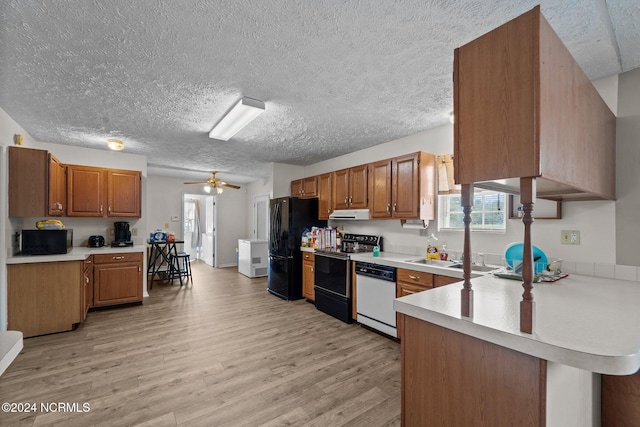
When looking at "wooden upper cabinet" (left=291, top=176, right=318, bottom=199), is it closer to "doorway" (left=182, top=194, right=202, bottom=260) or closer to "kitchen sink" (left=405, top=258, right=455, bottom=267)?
"kitchen sink" (left=405, top=258, right=455, bottom=267)

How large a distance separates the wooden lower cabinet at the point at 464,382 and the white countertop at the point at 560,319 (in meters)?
0.08

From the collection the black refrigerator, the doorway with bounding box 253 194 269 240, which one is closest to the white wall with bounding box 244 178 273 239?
the doorway with bounding box 253 194 269 240

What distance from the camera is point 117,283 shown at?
13.3 feet

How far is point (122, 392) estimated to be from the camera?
213 centimetres

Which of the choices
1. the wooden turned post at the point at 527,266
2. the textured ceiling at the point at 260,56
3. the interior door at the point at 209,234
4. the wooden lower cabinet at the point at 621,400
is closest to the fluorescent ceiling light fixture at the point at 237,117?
the textured ceiling at the point at 260,56

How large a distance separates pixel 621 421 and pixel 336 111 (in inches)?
119

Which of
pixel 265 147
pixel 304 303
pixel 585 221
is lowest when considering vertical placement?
pixel 304 303

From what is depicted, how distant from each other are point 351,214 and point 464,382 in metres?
2.86

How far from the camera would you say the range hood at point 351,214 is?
12.4 feet

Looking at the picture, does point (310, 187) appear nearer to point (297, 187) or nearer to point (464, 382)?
point (297, 187)

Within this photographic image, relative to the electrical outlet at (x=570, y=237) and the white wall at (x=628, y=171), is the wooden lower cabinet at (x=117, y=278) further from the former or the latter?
the white wall at (x=628, y=171)

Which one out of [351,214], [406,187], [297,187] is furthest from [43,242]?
[406,187]

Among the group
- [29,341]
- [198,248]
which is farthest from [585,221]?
Answer: [198,248]

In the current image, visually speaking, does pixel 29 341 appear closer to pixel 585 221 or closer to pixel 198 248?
pixel 585 221
